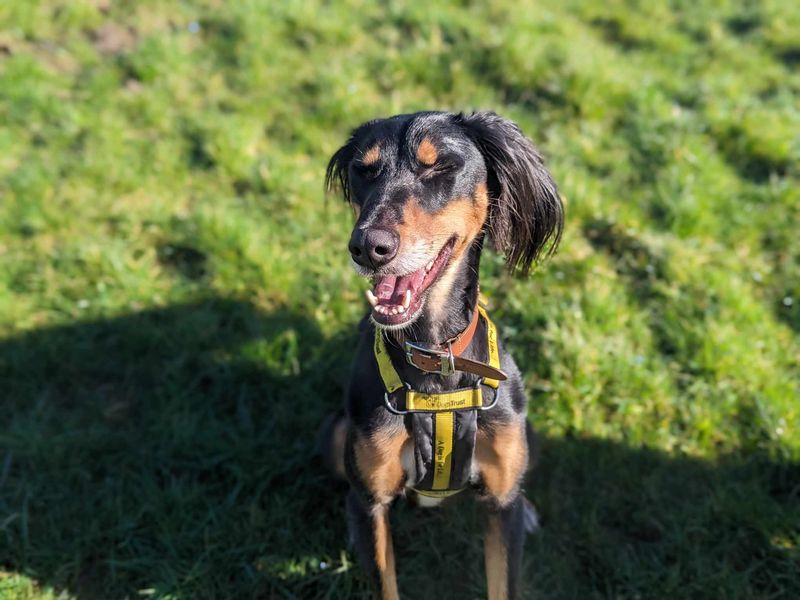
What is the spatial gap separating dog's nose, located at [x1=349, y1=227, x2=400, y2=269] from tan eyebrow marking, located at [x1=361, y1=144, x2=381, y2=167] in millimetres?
435

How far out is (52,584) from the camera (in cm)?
298

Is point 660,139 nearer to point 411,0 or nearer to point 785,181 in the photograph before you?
point 785,181

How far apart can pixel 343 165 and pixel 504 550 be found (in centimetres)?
170

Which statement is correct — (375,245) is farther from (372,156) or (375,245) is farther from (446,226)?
(372,156)

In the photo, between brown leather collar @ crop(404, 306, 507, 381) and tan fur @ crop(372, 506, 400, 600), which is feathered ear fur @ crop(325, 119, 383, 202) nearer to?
brown leather collar @ crop(404, 306, 507, 381)

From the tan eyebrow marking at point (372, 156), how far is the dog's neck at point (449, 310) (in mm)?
481

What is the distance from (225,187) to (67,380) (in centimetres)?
176

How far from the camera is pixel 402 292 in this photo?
2.39 metres

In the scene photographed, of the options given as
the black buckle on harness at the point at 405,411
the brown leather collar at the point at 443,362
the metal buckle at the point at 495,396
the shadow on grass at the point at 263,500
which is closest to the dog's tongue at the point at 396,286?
the brown leather collar at the point at 443,362

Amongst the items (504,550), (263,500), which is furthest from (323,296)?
(504,550)

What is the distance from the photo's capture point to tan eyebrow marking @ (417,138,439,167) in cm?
248

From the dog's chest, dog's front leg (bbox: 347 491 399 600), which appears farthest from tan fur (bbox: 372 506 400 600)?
the dog's chest

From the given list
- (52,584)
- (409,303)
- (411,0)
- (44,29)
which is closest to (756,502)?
(409,303)

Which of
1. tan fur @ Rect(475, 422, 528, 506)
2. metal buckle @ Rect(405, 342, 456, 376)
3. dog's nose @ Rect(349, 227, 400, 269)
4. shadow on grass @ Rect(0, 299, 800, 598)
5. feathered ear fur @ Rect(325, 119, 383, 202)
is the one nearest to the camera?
dog's nose @ Rect(349, 227, 400, 269)
